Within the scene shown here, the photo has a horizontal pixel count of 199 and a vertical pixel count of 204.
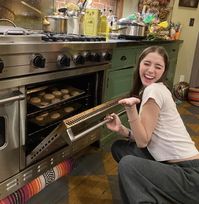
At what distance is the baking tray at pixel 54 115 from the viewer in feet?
4.86

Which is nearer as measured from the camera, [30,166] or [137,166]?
[137,166]

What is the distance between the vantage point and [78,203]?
57.2 inches

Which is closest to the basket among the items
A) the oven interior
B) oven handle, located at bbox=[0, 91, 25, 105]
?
the oven interior

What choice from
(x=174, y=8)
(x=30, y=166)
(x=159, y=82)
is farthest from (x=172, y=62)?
(x=30, y=166)

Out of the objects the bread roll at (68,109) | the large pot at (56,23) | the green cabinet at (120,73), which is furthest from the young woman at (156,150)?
the large pot at (56,23)

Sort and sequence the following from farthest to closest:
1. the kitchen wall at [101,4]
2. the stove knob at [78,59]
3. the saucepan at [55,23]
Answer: the kitchen wall at [101,4] < the saucepan at [55,23] < the stove knob at [78,59]

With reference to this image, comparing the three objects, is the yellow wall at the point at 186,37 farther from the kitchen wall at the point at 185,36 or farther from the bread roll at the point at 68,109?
the bread roll at the point at 68,109

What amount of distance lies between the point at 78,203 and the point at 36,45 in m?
0.88

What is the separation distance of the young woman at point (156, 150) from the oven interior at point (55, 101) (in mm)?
413

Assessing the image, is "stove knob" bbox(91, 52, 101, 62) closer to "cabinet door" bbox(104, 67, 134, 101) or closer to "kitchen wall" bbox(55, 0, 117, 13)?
"cabinet door" bbox(104, 67, 134, 101)

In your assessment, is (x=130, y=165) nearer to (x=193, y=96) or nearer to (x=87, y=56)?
(x=87, y=56)

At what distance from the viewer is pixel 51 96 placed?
1528 millimetres

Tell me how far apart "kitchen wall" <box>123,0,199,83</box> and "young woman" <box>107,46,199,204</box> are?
223cm

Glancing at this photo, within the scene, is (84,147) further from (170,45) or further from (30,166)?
(170,45)
